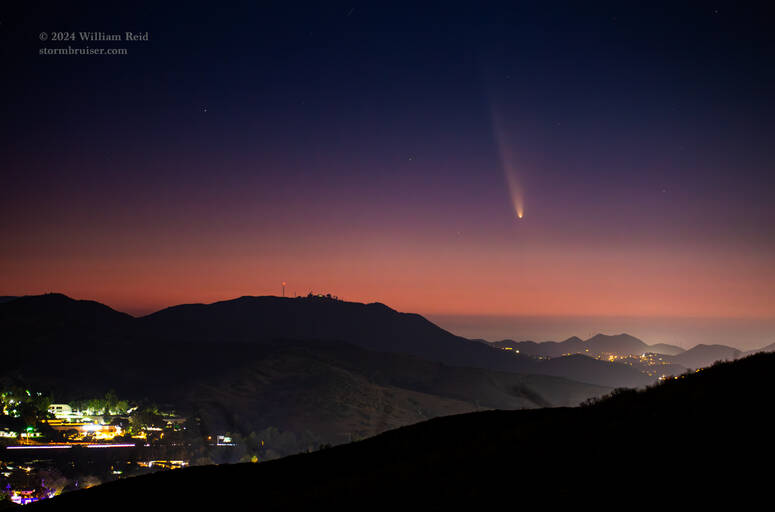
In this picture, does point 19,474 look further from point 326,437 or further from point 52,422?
point 326,437

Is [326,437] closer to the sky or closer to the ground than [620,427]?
closer to the ground

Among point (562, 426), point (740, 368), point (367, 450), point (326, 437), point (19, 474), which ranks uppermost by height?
point (740, 368)

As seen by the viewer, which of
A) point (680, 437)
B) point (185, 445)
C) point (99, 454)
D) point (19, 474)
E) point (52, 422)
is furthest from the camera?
point (52, 422)

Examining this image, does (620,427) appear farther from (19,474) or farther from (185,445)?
(185,445)

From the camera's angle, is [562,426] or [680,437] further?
[562,426]

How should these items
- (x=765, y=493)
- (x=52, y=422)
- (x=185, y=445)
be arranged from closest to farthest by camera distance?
(x=765, y=493) < (x=185, y=445) < (x=52, y=422)

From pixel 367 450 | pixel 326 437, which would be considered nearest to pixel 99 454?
pixel 326 437
